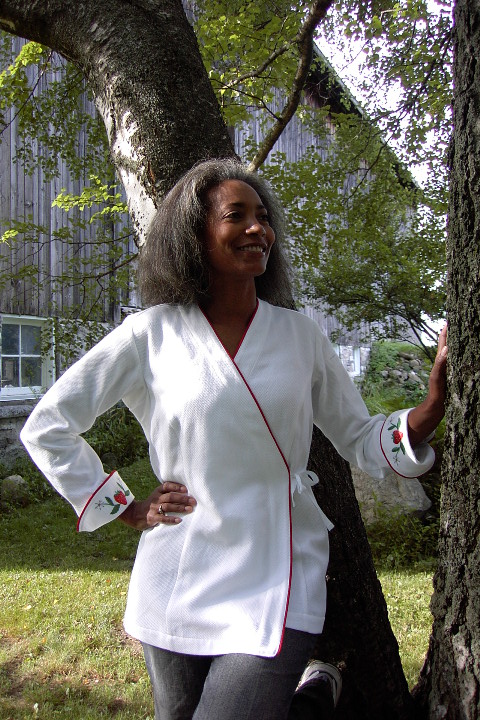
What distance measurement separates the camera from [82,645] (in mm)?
3777

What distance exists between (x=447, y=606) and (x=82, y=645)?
8.15 ft

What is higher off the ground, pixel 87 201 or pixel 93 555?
pixel 87 201

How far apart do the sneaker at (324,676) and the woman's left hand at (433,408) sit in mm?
846

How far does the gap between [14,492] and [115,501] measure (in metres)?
5.72

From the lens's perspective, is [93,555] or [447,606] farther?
[93,555]

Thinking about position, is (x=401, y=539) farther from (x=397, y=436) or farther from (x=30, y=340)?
(x=30, y=340)

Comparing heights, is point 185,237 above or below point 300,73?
below

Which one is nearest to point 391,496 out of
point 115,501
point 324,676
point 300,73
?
point 300,73

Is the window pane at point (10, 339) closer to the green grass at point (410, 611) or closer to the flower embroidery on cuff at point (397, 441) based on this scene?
the green grass at point (410, 611)

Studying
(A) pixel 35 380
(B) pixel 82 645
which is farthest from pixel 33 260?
(B) pixel 82 645

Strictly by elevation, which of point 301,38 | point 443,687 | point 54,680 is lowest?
point 54,680

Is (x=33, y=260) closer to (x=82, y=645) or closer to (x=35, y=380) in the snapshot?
(x=35, y=380)

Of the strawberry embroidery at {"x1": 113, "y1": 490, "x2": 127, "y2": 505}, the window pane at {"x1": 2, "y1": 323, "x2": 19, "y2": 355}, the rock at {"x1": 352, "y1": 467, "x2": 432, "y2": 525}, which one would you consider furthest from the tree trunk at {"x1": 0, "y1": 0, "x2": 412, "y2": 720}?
the window pane at {"x1": 2, "y1": 323, "x2": 19, "y2": 355}

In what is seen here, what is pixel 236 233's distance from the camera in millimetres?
1996
